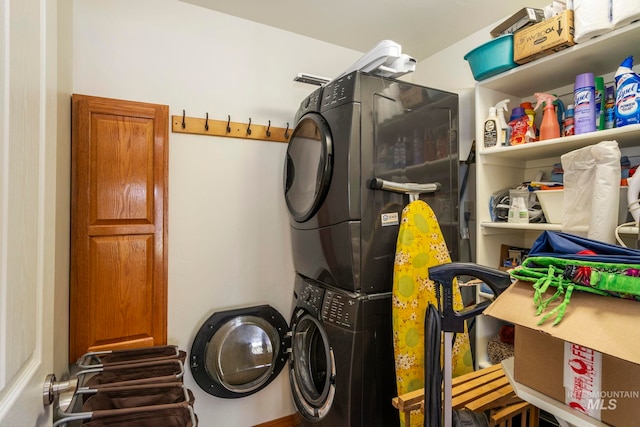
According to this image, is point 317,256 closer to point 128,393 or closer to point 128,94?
point 128,393

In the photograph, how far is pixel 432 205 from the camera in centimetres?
150

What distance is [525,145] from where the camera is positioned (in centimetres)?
143

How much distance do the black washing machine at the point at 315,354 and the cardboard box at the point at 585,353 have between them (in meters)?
0.57

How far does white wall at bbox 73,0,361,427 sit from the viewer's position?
1.61 meters

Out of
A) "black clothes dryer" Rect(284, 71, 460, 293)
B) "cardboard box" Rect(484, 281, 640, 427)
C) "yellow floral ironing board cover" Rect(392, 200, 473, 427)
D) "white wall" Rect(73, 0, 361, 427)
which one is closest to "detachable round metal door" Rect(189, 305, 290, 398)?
"white wall" Rect(73, 0, 361, 427)

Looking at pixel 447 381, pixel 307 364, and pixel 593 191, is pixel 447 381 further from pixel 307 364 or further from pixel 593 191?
pixel 307 364

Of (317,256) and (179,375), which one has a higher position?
(317,256)

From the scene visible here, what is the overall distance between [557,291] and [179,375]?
1.18 m

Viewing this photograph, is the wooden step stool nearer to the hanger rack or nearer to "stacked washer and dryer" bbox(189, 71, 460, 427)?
"stacked washer and dryer" bbox(189, 71, 460, 427)

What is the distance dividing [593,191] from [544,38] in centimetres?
72

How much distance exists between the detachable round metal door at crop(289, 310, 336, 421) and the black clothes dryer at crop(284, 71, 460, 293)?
12.6 inches

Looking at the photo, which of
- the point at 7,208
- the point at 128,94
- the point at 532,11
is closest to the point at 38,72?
the point at 7,208

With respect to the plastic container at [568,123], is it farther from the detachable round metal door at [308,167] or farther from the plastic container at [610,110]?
the detachable round metal door at [308,167]

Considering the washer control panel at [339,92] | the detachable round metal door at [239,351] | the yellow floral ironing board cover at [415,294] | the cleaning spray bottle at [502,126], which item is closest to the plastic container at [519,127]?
the cleaning spray bottle at [502,126]
